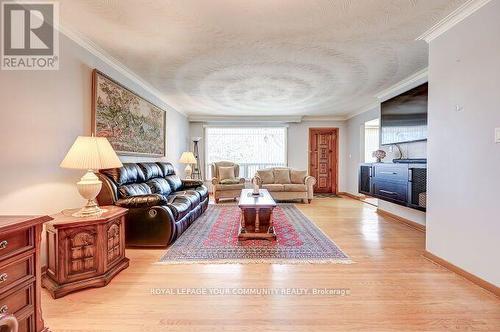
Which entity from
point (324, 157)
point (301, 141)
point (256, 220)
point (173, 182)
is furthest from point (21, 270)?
point (324, 157)

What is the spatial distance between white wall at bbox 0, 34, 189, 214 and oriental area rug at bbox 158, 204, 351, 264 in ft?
4.23

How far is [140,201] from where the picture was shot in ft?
9.08

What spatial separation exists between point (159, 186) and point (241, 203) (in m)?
1.53

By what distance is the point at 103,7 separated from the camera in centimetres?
212

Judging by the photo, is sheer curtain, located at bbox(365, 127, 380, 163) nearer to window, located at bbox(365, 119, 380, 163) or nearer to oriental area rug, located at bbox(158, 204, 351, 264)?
window, located at bbox(365, 119, 380, 163)

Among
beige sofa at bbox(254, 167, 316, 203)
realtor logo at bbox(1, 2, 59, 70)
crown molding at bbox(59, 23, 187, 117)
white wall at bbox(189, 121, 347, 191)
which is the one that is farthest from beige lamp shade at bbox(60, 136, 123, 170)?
white wall at bbox(189, 121, 347, 191)

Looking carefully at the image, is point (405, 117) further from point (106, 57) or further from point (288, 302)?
point (106, 57)

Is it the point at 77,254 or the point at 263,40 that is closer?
the point at 77,254

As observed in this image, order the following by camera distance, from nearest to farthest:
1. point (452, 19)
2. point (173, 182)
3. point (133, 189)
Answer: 1. point (452, 19)
2. point (133, 189)
3. point (173, 182)

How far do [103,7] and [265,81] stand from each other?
2.51 m

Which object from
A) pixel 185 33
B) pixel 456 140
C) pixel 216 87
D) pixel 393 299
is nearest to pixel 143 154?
pixel 216 87

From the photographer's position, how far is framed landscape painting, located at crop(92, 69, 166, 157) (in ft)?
9.76

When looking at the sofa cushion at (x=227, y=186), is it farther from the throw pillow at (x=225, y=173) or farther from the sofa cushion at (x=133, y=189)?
the sofa cushion at (x=133, y=189)

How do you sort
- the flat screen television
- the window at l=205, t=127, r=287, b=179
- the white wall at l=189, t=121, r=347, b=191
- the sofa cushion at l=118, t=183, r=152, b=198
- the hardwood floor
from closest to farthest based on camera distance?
the hardwood floor → the sofa cushion at l=118, t=183, r=152, b=198 → the flat screen television → the white wall at l=189, t=121, r=347, b=191 → the window at l=205, t=127, r=287, b=179
